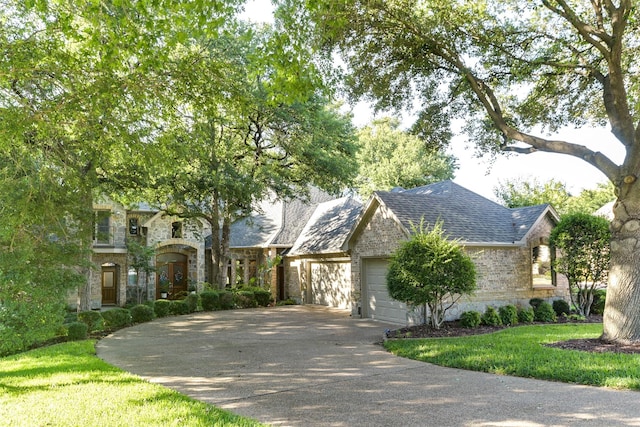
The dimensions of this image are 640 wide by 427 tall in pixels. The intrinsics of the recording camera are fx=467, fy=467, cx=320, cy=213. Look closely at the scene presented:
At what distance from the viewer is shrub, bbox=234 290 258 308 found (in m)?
21.3

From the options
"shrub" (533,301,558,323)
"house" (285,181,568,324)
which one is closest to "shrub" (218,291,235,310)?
"house" (285,181,568,324)

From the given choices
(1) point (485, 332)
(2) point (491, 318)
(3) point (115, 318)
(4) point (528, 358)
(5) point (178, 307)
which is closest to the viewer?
(4) point (528, 358)

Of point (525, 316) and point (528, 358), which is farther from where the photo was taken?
point (525, 316)

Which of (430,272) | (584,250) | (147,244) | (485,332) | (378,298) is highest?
(147,244)

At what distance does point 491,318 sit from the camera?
13.8 metres

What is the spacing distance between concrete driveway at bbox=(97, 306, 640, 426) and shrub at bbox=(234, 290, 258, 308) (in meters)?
8.81

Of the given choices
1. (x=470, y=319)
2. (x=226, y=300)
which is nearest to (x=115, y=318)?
(x=226, y=300)

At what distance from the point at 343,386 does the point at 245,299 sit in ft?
49.0

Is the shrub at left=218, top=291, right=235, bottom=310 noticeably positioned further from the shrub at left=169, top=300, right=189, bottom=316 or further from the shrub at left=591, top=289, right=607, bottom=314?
the shrub at left=591, top=289, right=607, bottom=314

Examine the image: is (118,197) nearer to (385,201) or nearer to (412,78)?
(385,201)

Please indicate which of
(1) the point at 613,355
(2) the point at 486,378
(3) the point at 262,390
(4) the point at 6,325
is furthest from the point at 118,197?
(1) the point at 613,355

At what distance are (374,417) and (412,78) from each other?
10.4 meters

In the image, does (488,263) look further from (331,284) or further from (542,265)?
(331,284)

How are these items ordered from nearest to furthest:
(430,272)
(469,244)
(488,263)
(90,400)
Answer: (90,400), (430,272), (469,244), (488,263)
